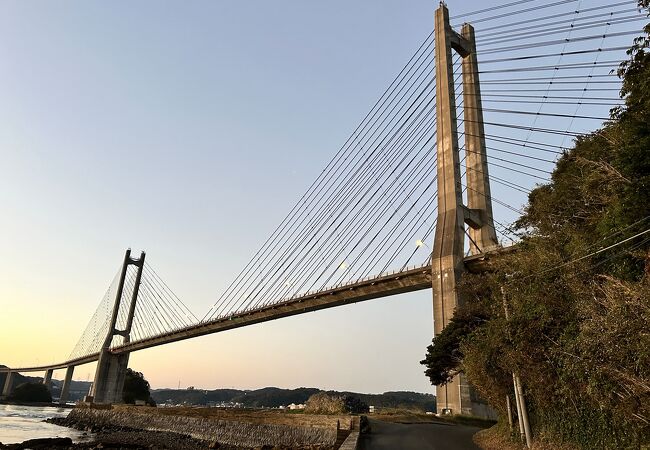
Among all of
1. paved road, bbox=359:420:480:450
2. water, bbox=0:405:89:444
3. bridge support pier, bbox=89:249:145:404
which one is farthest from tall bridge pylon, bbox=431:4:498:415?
bridge support pier, bbox=89:249:145:404

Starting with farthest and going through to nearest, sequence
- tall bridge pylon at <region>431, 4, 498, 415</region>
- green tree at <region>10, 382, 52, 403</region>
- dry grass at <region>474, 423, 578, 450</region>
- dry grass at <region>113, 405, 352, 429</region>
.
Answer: green tree at <region>10, 382, 52, 403</region>
tall bridge pylon at <region>431, 4, 498, 415</region>
dry grass at <region>113, 405, 352, 429</region>
dry grass at <region>474, 423, 578, 450</region>

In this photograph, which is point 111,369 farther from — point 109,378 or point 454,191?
point 454,191

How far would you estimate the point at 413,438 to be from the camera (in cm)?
1864

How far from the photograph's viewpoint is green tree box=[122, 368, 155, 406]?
83.7m

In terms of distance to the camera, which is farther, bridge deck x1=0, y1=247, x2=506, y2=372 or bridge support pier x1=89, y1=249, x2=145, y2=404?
bridge support pier x1=89, y1=249, x2=145, y2=404

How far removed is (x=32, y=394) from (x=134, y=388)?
5315 cm

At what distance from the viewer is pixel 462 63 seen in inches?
1716

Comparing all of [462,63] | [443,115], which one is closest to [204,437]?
[443,115]

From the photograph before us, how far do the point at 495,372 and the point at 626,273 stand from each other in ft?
24.3

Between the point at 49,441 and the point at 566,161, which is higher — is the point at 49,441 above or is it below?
below

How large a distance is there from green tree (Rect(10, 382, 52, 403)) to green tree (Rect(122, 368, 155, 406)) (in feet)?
157

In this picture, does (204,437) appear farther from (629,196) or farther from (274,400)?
(274,400)

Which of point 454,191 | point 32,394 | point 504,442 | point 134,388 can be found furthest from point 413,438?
point 32,394

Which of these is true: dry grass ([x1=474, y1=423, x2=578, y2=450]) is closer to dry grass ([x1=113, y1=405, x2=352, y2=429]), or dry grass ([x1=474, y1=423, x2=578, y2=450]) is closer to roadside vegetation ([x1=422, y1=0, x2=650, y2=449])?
roadside vegetation ([x1=422, y1=0, x2=650, y2=449])
